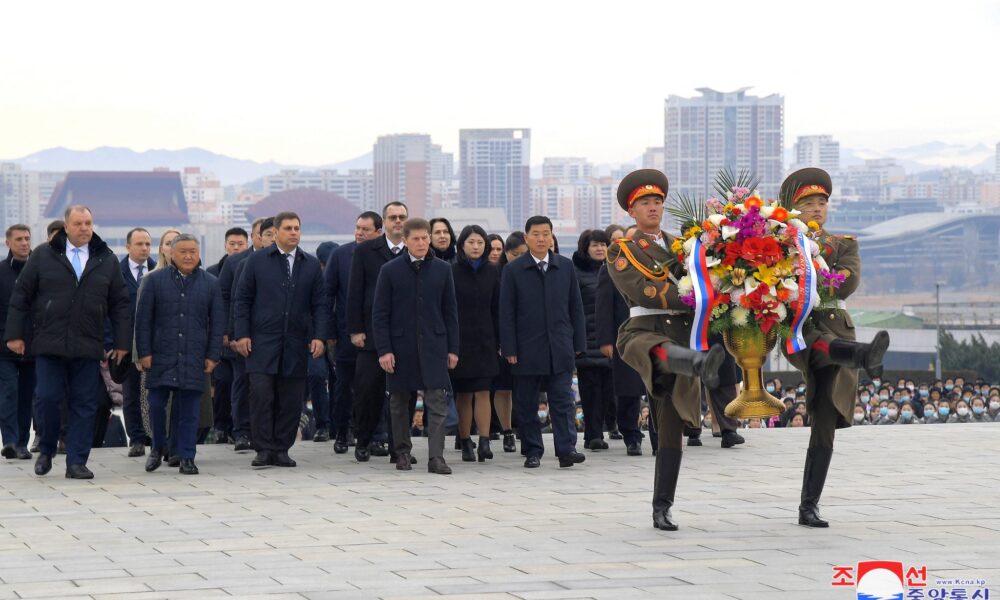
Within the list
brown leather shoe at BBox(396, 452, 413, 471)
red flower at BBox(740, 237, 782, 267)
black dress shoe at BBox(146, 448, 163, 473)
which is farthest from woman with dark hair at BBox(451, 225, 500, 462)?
red flower at BBox(740, 237, 782, 267)

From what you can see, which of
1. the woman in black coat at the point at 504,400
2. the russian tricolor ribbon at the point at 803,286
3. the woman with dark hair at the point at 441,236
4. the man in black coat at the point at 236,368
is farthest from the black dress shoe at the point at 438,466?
the russian tricolor ribbon at the point at 803,286

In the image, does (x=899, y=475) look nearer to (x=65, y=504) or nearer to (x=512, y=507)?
(x=512, y=507)

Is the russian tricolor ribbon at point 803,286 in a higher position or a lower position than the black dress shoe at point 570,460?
higher

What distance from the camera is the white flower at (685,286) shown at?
745 cm

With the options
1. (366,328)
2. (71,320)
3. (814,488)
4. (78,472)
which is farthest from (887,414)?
(814,488)

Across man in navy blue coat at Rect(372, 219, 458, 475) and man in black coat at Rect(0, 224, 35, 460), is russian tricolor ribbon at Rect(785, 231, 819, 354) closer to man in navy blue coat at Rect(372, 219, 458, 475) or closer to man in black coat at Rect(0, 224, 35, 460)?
man in navy blue coat at Rect(372, 219, 458, 475)

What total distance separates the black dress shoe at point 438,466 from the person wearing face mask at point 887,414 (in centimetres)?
1197

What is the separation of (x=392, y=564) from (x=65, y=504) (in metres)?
2.81

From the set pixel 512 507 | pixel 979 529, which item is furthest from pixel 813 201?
pixel 512 507

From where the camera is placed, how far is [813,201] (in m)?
7.89

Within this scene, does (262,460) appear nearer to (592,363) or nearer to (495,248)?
(495,248)

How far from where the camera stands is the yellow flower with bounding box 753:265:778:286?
7332mm

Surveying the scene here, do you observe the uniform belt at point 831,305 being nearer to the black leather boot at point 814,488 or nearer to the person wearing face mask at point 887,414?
the black leather boot at point 814,488

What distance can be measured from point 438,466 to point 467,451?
79 cm
